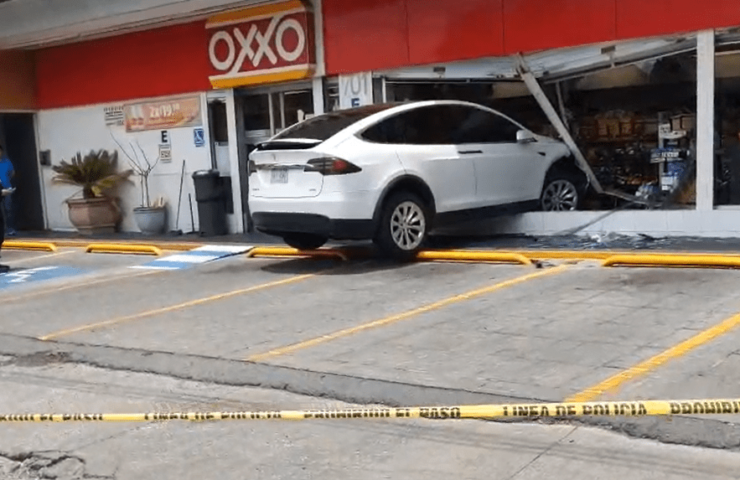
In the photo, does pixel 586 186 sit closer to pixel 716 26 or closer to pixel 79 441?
A: pixel 716 26

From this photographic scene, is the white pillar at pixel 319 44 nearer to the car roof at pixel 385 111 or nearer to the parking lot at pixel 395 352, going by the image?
the car roof at pixel 385 111

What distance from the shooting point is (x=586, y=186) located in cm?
1268

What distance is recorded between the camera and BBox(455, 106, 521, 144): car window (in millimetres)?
11484

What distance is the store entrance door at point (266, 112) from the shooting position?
15188mm

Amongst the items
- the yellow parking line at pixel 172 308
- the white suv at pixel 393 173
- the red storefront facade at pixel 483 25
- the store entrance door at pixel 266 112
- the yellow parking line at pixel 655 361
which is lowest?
the yellow parking line at pixel 172 308

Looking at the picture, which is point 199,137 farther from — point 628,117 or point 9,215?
point 628,117

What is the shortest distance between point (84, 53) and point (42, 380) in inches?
497

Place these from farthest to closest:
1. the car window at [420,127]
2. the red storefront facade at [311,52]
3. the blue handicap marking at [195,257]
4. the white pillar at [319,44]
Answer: the white pillar at [319,44] < the blue handicap marking at [195,257] < the red storefront facade at [311,52] < the car window at [420,127]

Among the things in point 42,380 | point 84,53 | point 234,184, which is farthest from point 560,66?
point 84,53

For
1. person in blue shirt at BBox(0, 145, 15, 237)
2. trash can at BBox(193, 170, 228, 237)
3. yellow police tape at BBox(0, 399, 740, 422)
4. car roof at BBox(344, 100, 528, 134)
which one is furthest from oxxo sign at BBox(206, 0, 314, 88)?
yellow police tape at BBox(0, 399, 740, 422)

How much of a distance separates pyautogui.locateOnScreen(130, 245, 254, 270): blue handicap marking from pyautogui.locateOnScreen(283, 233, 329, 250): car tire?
135cm

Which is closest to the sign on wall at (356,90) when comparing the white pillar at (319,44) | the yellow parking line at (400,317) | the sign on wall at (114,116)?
the white pillar at (319,44)

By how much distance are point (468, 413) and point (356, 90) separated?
9.63 m

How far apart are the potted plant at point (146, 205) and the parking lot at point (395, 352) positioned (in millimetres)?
6222
